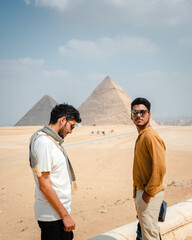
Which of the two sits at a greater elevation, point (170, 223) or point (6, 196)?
point (170, 223)

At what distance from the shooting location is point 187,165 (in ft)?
29.8

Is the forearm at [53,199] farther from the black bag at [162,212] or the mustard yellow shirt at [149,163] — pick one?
the black bag at [162,212]

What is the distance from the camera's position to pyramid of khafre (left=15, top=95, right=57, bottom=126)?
105 m

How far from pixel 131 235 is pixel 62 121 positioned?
1365 mm

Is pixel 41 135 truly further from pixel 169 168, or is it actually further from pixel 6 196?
pixel 169 168

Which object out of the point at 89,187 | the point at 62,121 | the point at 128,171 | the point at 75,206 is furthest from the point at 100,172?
the point at 62,121

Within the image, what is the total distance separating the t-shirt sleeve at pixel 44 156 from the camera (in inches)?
61.4

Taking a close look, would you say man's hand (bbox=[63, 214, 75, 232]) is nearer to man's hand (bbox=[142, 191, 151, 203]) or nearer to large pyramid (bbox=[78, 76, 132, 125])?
man's hand (bbox=[142, 191, 151, 203])

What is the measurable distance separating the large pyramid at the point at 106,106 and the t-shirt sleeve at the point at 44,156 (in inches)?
3060

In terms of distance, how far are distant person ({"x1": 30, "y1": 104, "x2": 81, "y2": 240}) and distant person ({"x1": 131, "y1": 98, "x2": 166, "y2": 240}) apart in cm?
60

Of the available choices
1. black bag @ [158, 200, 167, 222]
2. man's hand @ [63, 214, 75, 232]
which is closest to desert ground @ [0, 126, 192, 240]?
black bag @ [158, 200, 167, 222]

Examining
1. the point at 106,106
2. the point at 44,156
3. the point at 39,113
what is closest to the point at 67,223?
the point at 44,156

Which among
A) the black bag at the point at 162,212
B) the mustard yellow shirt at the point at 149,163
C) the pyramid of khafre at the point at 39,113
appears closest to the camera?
the mustard yellow shirt at the point at 149,163

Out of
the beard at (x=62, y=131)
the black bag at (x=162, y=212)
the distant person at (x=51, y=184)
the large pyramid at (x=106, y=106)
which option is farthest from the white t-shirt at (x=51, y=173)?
the large pyramid at (x=106, y=106)
